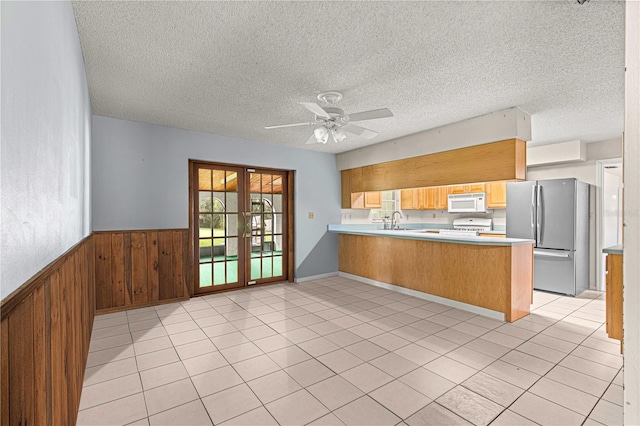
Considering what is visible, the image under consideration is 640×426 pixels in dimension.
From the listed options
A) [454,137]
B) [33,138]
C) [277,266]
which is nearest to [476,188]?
[454,137]

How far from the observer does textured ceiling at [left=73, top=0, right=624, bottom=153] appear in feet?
5.95

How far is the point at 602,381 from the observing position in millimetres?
2229

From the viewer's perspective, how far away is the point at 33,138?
0.99m

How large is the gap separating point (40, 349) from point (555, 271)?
18.7ft

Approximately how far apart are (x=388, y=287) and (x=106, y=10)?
4490 millimetres

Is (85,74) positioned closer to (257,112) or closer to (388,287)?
(257,112)

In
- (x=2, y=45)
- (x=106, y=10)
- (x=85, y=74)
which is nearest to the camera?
(x=2, y=45)

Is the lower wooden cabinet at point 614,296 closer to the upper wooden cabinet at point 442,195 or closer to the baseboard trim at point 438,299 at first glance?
the baseboard trim at point 438,299

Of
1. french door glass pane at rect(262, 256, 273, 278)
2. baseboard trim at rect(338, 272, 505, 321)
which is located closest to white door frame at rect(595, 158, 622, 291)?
baseboard trim at rect(338, 272, 505, 321)

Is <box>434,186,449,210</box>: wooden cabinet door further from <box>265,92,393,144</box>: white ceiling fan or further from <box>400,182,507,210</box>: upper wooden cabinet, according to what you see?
<box>265,92,393,144</box>: white ceiling fan

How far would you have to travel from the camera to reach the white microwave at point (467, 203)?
5773 mm

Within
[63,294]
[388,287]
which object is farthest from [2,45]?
[388,287]

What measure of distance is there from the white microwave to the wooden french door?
3.33 metres

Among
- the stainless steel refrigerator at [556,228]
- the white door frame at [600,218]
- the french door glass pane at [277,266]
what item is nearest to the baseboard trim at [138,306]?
the french door glass pane at [277,266]
